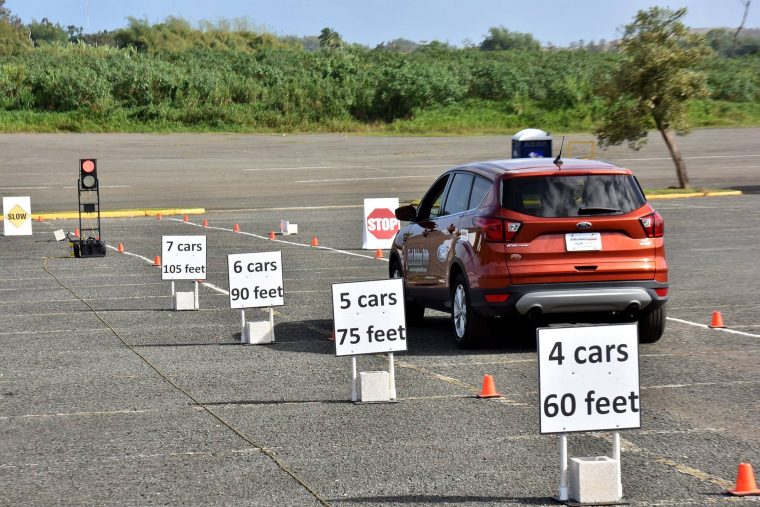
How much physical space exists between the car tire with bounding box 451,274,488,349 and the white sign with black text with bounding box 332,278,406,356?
2.14 metres

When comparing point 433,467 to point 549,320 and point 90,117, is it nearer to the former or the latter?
point 549,320

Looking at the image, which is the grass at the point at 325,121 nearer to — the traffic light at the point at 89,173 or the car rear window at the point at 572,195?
the traffic light at the point at 89,173

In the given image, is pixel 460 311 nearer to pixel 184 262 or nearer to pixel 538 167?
pixel 538 167

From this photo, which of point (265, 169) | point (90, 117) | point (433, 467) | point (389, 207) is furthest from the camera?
point (90, 117)

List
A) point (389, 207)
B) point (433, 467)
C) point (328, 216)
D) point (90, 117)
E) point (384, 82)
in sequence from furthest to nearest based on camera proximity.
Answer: point (384, 82)
point (90, 117)
point (328, 216)
point (389, 207)
point (433, 467)

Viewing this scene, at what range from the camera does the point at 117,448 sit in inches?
341

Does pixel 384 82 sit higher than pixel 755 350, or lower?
higher

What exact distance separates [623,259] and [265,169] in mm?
36195

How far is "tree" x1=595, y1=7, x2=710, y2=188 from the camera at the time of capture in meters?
37.2

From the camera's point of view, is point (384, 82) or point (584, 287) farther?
point (384, 82)

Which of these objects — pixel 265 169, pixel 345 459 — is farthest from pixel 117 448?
pixel 265 169

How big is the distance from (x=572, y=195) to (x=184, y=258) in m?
5.91

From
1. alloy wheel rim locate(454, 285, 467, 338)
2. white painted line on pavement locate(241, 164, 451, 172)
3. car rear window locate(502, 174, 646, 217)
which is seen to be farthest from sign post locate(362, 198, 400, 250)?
white painted line on pavement locate(241, 164, 451, 172)

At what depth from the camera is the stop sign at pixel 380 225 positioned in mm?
24734
